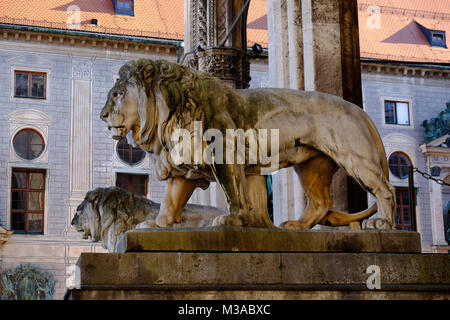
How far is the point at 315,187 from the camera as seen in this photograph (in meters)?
6.02

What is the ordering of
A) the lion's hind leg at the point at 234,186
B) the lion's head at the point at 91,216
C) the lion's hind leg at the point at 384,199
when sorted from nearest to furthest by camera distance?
1. the lion's hind leg at the point at 234,186
2. the lion's hind leg at the point at 384,199
3. the lion's head at the point at 91,216

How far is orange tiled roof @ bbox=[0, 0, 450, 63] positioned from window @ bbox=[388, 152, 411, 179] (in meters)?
4.60

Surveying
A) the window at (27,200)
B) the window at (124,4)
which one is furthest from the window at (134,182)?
the window at (124,4)

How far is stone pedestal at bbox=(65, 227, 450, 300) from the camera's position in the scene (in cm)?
481

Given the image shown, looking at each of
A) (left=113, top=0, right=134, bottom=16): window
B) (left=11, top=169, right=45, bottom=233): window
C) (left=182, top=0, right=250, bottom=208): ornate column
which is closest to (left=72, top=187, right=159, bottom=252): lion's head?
(left=182, top=0, right=250, bottom=208): ornate column

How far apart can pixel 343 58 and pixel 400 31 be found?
31.5m

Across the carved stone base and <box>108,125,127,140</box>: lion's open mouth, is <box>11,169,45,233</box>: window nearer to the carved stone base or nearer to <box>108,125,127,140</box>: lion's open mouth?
the carved stone base

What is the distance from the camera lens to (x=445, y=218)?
37.2 m

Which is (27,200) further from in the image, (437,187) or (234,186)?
(234,186)

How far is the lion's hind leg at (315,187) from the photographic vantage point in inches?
236

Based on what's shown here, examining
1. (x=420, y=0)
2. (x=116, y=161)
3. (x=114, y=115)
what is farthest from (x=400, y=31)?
(x=114, y=115)

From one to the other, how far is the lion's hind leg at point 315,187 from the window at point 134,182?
2781 centimetres

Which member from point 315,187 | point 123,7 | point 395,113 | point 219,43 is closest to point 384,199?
point 315,187

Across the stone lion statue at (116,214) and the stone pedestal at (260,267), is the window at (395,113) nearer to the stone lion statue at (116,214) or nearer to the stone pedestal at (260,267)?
the stone lion statue at (116,214)
